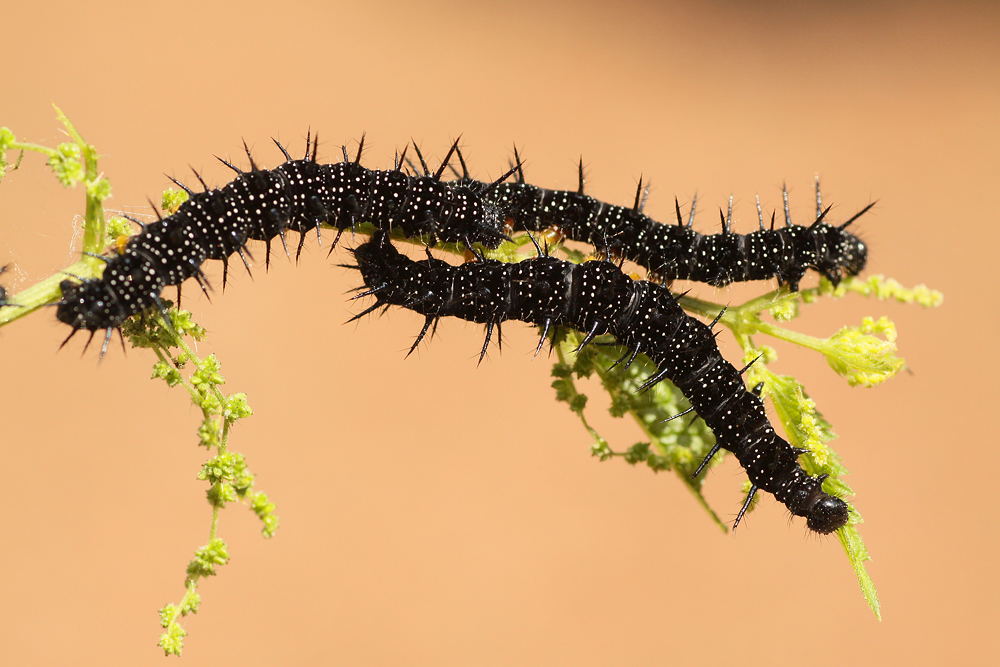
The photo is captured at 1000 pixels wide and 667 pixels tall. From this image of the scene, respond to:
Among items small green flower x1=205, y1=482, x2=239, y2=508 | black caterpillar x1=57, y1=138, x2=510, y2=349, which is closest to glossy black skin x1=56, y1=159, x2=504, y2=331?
black caterpillar x1=57, y1=138, x2=510, y2=349

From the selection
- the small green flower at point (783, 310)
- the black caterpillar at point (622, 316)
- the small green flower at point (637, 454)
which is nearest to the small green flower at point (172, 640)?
the black caterpillar at point (622, 316)

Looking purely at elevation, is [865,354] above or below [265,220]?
below

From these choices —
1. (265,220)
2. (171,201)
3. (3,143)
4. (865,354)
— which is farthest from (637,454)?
(3,143)

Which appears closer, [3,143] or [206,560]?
[3,143]

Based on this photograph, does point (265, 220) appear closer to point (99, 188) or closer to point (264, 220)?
point (264, 220)

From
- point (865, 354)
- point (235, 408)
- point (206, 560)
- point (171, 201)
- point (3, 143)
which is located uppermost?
point (171, 201)

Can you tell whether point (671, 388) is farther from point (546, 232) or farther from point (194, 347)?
point (194, 347)

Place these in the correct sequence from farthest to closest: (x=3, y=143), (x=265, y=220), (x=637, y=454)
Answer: (x=637, y=454) → (x=265, y=220) → (x=3, y=143)
